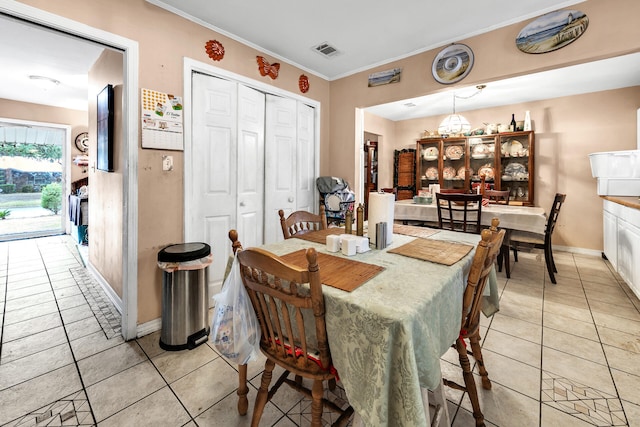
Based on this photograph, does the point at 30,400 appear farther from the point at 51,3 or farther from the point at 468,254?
the point at 468,254

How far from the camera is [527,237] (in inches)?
135

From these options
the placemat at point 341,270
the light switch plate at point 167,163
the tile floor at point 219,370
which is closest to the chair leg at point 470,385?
the tile floor at point 219,370

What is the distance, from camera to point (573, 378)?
1.72m

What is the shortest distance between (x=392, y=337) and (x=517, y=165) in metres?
5.48

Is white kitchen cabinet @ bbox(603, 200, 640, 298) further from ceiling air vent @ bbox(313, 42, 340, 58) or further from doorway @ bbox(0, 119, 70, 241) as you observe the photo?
doorway @ bbox(0, 119, 70, 241)

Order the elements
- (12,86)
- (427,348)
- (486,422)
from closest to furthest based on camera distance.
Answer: (427,348) < (486,422) < (12,86)

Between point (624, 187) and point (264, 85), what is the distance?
412 centimetres

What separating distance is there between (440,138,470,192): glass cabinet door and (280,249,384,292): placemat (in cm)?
490

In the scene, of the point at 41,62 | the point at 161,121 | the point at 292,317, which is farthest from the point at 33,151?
the point at 292,317

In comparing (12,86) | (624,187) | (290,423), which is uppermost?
(12,86)

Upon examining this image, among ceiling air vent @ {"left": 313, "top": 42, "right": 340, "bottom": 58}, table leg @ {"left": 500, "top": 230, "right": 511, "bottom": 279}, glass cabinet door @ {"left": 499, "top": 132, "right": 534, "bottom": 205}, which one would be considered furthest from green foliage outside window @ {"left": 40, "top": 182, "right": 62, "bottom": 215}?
glass cabinet door @ {"left": 499, "top": 132, "right": 534, "bottom": 205}

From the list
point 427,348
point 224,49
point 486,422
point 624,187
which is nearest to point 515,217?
point 624,187

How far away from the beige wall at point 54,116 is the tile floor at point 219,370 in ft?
12.3

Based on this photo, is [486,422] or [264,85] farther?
[264,85]
